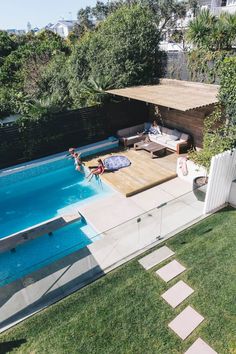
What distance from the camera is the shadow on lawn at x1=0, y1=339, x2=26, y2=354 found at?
5539 mm

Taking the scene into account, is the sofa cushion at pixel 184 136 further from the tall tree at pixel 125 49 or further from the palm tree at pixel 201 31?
the palm tree at pixel 201 31

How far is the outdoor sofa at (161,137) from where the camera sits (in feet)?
50.0

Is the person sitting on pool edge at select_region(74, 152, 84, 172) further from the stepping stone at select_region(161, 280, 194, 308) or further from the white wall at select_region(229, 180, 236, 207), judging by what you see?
the stepping stone at select_region(161, 280, 194, 308)

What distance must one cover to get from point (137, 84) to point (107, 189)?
8931 millimetres

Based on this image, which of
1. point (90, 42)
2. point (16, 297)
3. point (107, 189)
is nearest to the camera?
point (16, 297)

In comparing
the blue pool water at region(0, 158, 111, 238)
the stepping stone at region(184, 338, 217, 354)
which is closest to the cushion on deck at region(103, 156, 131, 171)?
the blue pool water at region(0, 158, 111, 238)

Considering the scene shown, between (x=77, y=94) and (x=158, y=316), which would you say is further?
(x=77, y=94)

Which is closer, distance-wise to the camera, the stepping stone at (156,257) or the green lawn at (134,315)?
the green lawn at (134,315)

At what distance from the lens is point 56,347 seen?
5539mm

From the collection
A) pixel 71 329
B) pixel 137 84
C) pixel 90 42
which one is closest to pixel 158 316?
pixel 71 329

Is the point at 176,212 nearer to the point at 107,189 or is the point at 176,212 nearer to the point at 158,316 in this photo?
the point at 158,316

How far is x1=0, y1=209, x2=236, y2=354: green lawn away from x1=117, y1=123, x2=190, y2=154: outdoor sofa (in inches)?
333

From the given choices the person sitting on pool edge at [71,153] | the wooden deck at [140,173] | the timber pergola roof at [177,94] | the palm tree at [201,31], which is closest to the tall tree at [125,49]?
Answer: the timber pergola roof at [177,94]

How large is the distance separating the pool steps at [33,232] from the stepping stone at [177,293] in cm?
450
